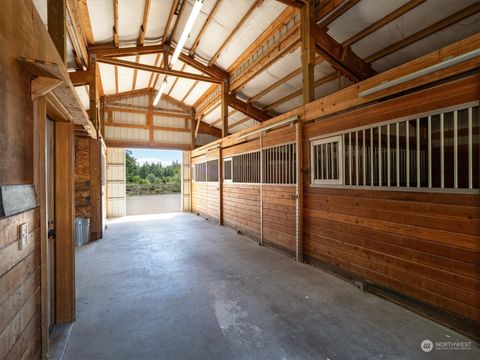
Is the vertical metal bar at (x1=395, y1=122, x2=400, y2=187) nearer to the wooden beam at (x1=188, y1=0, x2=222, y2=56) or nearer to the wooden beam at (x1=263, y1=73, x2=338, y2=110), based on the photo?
the wooden beam at (x1=263, y1=73, x2=338, y2=110)

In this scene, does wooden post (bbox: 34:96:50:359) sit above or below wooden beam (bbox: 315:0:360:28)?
below

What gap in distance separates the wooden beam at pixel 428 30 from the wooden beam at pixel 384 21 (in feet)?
1.60

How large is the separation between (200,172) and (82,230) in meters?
4.58

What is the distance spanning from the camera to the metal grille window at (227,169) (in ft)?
21.9

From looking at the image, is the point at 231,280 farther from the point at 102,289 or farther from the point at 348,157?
the point at 348,157

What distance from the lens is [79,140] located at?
546 cm

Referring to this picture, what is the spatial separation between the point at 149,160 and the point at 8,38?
29.5m

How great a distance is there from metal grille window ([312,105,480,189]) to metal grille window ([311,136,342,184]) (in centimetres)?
9

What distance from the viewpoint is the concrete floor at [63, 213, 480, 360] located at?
1.91 meters

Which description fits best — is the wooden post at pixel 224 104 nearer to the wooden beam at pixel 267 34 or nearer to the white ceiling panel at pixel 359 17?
the wooden beam at pixel 267 34

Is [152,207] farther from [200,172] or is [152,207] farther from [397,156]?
[397,156]

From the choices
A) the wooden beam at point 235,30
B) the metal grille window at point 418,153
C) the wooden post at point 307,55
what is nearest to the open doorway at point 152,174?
the wooden beam at point 235,30

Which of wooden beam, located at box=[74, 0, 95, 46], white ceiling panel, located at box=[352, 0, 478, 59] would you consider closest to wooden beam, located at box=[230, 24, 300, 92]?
white ceiling panel, located at box=[352, 0, 478, 59]

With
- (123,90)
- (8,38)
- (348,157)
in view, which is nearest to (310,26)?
(348,157)
